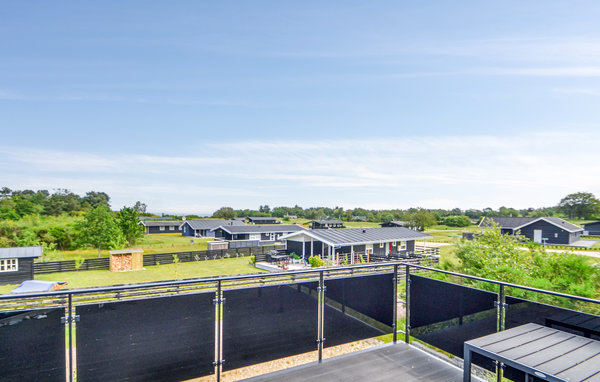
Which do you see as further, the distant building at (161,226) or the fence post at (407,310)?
the distant building at (161,226)

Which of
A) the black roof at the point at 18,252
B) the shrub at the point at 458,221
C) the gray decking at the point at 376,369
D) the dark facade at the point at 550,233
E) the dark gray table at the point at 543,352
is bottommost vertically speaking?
the shrub at the point at 458,221

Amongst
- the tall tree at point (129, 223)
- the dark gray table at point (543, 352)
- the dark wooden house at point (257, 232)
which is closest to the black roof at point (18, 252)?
the tall tree at point (129, 223)

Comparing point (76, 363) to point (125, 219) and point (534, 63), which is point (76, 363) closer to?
point (534, 63)

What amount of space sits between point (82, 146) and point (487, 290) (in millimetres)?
41747

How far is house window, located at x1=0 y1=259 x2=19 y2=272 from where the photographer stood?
1588 centimetres

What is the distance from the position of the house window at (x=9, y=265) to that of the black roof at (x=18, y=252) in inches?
11.5

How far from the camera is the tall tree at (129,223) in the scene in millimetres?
28922

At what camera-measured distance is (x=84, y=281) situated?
16922mm

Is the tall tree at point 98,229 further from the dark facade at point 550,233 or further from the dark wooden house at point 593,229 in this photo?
the dark wooden house at point 593,229

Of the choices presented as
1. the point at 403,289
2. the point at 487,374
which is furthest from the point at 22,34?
the point at 487,374

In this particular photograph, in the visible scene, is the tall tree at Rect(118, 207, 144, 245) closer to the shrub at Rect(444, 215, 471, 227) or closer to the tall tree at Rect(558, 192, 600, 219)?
the shrub at Rect(444, 215, 471, 227)

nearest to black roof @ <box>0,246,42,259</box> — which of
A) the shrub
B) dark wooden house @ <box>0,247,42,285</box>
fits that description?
dark wooden house @ <box>0,247,42,285</box>

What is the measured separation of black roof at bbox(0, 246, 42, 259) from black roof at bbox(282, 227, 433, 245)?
14.7m

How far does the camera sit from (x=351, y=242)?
20594 millimetres
